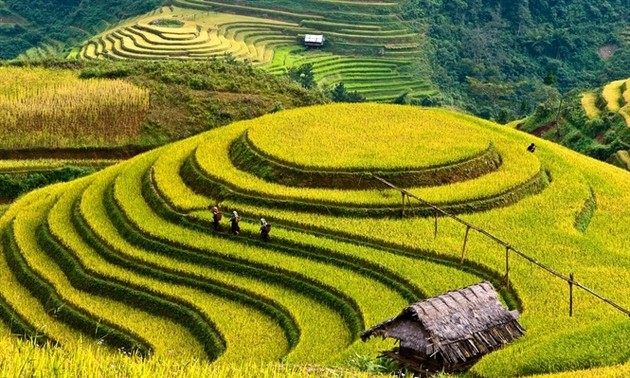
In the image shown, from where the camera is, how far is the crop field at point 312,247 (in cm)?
1295

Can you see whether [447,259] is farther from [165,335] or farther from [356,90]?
[356,90]

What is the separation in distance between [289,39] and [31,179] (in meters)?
34.3

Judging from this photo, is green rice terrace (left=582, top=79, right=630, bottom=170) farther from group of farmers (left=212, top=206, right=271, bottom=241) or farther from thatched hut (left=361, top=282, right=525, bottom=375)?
thatched hut (left=361, top=282, right=525, bottom=375)

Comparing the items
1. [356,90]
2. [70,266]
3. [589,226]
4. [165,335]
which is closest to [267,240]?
[165,335]

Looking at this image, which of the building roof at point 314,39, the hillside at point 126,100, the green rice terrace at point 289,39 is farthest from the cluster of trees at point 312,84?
the hillside at point 126,100

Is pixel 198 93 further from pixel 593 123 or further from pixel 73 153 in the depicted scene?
pixel 593 123

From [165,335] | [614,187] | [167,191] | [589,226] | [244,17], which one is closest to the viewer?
[165,335]

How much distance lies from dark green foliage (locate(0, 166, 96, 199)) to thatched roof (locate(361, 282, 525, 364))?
53.9 ft

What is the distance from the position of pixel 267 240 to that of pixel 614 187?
9.42 metres

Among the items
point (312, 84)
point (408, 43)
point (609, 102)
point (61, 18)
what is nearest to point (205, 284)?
point (609, 102)

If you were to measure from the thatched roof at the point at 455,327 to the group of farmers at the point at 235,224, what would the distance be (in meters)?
5.31

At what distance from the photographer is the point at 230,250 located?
1574 cm

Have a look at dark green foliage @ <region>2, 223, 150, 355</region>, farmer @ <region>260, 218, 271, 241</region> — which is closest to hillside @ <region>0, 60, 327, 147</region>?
dark green foliage @ <region>2, 223, 150, 355</region>

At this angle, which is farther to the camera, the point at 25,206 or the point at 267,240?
the point at 25,206
